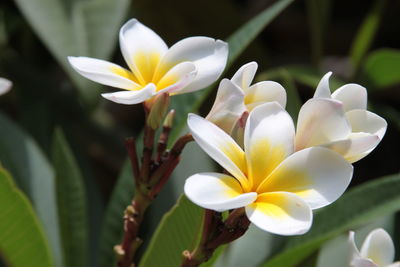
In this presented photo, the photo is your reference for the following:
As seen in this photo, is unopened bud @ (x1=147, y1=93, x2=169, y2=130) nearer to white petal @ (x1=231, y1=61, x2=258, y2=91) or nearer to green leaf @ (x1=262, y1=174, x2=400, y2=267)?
white petal @ (x1=231, y1=61, x2=258, y2=91)

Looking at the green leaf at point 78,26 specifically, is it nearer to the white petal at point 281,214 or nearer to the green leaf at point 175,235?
the green leaf at point 175,235

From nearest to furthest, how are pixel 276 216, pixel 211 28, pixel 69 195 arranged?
pixel 276 216
pixel 69 195
pixel 211 28

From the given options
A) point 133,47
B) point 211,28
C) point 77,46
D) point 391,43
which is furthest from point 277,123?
point 391,43

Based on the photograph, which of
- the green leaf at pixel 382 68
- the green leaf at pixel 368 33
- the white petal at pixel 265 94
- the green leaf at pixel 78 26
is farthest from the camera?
the green leaf at pixel 368 33

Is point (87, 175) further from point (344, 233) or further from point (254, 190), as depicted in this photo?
point (254, 190)

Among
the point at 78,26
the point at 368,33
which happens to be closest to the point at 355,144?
the point at 78,26

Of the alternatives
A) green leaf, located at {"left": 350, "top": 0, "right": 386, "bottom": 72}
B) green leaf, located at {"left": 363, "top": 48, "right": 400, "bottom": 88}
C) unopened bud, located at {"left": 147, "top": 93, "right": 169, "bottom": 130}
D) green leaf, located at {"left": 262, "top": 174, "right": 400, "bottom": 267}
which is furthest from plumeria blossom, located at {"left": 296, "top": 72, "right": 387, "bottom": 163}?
green leaf, located at {"left": 350, "top": 0, "right": 386, "bottom": 72}

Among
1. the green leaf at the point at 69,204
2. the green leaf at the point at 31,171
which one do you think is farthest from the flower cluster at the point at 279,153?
the green leaf at the point at 31,171
